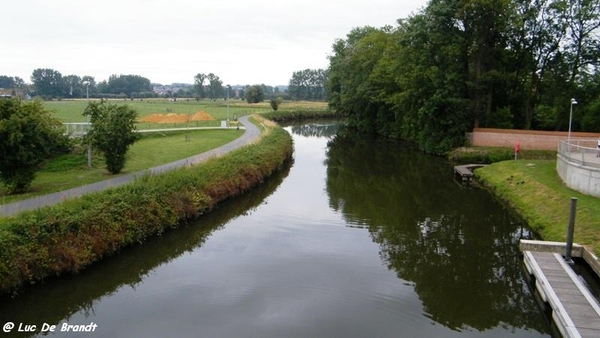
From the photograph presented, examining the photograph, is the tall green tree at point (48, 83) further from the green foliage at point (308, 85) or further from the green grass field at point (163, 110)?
the green foliage at point (308, 85)

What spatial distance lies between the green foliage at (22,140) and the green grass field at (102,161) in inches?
29.1

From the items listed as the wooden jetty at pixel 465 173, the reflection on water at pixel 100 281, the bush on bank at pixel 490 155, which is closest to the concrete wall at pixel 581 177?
the wooden jetty at pixel 465 173

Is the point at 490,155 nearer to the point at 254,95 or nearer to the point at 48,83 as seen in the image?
the point at 254,95

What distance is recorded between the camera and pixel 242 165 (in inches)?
1003

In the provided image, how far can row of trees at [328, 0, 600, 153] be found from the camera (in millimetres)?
37094

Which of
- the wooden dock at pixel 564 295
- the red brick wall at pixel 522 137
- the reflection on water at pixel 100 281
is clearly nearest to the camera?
the wooden dock at pixel 564 295

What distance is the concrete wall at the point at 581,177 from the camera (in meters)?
19.1

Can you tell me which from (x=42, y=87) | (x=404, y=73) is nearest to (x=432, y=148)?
(x=404, y=73)

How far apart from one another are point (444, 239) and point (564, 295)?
6301mm

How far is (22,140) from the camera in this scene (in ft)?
60.4

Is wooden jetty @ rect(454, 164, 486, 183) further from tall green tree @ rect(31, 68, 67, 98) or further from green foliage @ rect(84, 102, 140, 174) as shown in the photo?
tall green tree @ rect(31, 68, 67, 98)

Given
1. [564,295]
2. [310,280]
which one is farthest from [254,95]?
[564,295]

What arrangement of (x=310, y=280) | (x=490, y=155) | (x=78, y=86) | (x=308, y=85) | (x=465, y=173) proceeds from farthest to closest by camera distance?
(x=308, y=85) → (x=78, y=86) → (x=490, y=155) → (x=465, y=173) → (x=310, y=280)

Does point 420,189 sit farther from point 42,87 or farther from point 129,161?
point 42,87
